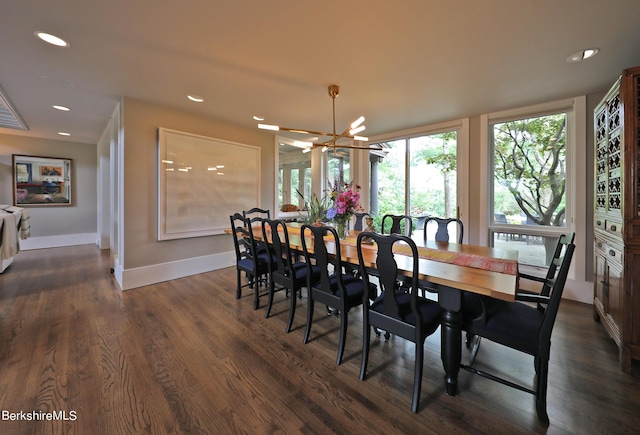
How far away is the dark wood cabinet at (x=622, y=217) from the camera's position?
1881mm

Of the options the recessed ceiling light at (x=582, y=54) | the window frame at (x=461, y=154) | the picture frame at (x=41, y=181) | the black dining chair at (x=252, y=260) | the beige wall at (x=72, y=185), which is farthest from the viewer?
the picture frame at (x=41, y=181)

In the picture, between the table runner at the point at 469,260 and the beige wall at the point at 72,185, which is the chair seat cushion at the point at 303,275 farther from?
the beige wall at the point at 72,185

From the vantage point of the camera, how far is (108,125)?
4.63m

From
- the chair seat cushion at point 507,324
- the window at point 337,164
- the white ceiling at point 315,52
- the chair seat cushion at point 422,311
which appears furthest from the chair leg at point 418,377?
the window at point 337,164

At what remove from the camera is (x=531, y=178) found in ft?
11.8

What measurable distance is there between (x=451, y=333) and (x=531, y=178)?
125 inches

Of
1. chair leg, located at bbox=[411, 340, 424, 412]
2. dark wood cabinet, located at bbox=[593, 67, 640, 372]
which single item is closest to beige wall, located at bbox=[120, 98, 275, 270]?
chair leg, located at bbox=[411, 340, 424, 412]

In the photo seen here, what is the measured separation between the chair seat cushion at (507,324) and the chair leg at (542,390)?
0.07m

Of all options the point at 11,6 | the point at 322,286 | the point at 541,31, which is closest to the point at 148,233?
the point at 11,6

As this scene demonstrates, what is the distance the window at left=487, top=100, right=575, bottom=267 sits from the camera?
11.0 feet

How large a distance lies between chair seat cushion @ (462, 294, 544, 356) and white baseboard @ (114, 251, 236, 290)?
3.89 meters

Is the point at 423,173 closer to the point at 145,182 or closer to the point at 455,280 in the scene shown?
the point at 455,280

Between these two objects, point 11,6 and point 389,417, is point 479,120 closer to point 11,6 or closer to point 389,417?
point 389,417

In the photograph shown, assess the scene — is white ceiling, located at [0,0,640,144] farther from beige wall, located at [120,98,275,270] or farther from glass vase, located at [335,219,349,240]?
glass vase, located at [335,219,349,240]
